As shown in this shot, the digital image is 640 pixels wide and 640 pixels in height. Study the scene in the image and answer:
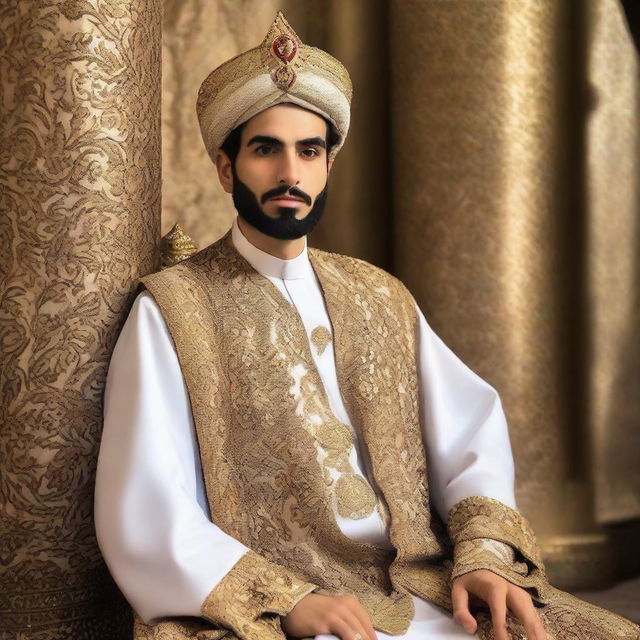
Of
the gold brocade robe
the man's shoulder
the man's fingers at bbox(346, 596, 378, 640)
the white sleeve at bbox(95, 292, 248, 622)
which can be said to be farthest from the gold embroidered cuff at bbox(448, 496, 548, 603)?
the man's shoulder

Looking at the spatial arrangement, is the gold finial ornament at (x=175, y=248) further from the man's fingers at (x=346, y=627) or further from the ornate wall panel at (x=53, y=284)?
the man's fingers at (x=346, y=627)

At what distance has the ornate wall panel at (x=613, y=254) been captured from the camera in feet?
14.2

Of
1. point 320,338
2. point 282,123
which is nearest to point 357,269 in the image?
point 320,338

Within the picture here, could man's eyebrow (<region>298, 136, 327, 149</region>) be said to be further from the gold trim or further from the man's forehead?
the gold trim

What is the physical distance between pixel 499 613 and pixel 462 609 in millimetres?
83

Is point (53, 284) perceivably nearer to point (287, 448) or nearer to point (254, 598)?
point (287, 448)

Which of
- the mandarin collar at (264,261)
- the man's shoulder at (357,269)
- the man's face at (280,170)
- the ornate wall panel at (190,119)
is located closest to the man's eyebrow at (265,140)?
the man's face at (280,170)

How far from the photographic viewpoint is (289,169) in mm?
2402

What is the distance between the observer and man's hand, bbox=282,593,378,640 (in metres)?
2.05

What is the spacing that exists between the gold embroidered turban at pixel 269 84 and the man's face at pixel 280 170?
3 centimetres

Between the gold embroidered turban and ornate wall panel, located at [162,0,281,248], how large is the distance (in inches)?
56.8

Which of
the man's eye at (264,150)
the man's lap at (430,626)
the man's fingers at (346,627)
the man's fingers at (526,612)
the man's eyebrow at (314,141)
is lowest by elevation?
the man's lap at (430,626)

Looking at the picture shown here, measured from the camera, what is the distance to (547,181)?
4.17 meters

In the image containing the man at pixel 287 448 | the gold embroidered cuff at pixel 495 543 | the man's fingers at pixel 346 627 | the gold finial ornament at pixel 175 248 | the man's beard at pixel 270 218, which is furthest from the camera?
the gold finial ornament at pixel 175 248
